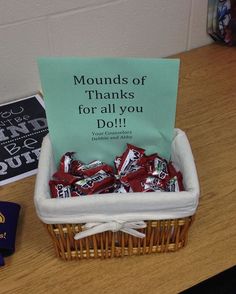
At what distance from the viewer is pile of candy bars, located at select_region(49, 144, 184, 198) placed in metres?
0.69

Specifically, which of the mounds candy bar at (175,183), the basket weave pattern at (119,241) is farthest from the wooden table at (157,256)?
the mounds candy bar at (175,183)

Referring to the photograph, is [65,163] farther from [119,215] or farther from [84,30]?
[84,30]

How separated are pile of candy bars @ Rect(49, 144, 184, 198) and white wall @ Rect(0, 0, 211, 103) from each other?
1.39ft

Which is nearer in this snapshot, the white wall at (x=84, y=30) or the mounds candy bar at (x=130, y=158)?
the mounds candy bar at (x=130, y=158)

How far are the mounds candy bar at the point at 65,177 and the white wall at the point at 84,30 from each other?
0.45 meters

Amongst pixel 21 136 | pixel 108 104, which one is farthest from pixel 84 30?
pixel 108 104

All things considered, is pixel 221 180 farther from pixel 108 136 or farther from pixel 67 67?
pixel 67 67

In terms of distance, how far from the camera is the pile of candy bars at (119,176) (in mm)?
687

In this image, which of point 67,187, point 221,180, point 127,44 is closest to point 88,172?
point 67,187

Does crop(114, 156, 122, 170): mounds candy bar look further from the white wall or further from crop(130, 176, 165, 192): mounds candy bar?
the white wall

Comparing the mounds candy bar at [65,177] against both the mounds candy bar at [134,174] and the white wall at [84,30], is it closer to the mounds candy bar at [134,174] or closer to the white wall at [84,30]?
the mounds candy bar at [134,174]

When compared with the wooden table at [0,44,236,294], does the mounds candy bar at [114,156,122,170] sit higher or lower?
higher

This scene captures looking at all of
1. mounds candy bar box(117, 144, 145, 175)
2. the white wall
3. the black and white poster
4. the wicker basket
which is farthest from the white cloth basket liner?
the white wall

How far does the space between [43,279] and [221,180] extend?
0.39 metres
